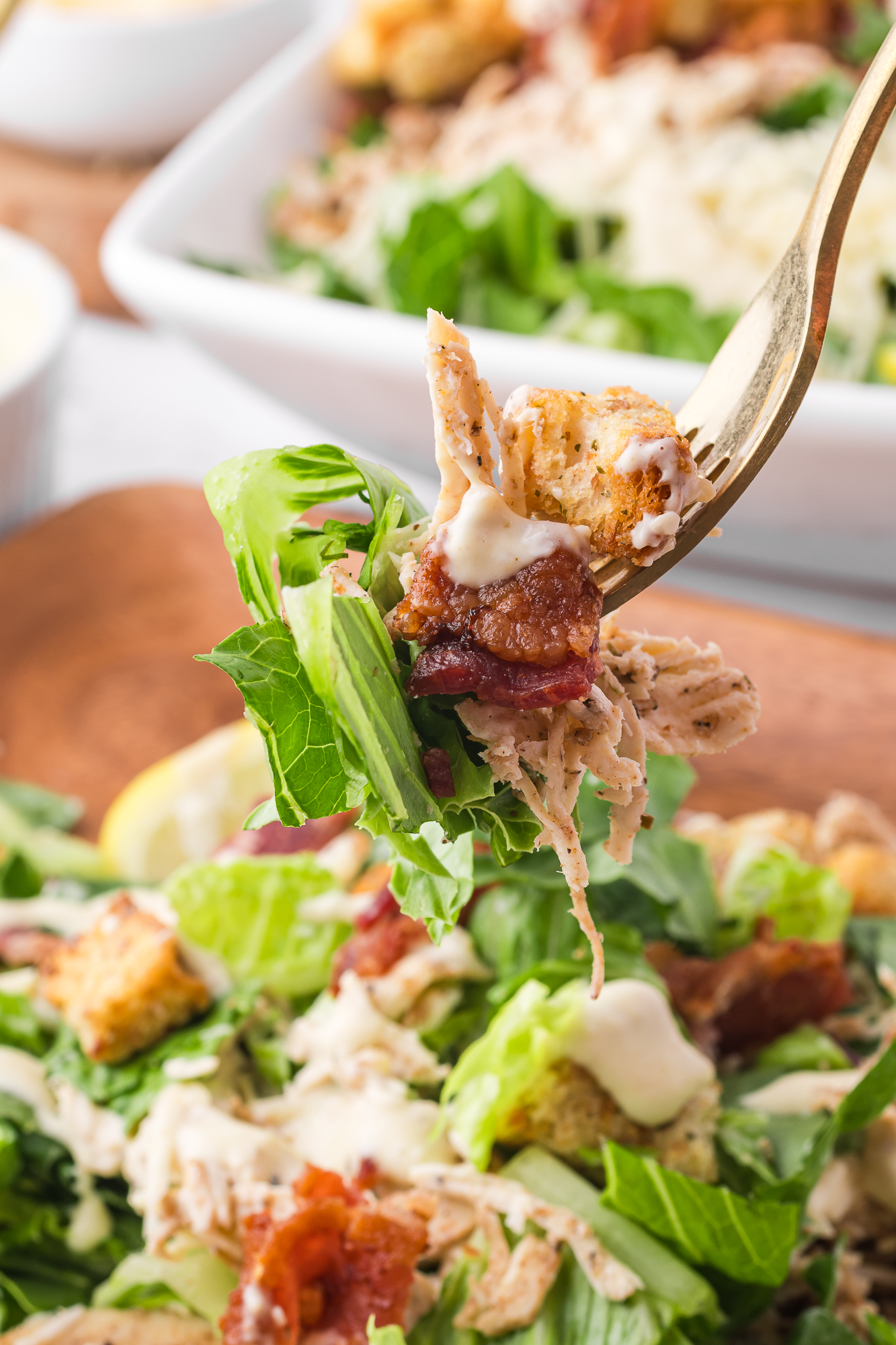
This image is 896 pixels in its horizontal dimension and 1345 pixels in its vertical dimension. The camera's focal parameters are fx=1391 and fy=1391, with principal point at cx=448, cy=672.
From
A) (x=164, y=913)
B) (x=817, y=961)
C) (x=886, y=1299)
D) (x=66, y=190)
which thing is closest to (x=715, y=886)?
(x=817, y=961)

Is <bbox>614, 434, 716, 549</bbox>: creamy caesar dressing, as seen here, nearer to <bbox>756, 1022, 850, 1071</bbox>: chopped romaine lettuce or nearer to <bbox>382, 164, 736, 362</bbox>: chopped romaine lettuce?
<bbox>756, 1022, 850, 1071</bbox>: chopped romaine lettuce

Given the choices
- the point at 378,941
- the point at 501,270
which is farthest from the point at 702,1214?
the point at 501,270

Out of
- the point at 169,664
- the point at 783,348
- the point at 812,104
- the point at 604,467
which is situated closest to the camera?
the point at 604,467

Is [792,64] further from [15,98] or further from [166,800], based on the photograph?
[166,800]

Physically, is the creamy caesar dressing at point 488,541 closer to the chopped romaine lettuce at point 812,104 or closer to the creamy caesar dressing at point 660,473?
the creamy caesar dressing at point 660,473

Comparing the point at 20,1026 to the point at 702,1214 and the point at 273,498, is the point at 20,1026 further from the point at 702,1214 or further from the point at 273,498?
the point at 273,498

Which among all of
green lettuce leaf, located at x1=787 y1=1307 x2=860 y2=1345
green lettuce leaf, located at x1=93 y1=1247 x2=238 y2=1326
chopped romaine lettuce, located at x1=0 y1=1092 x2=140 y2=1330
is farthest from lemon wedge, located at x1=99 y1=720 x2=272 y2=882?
green lettuce leaf, located at x1=787 y1=1307 x2=860 y2=1345
